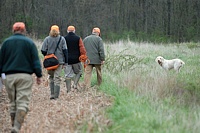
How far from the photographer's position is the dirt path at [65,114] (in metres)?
6.39

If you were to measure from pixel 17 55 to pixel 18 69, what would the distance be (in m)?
0.26

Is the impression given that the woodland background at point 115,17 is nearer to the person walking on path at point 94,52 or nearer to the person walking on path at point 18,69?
the person walking on path at point 94,52

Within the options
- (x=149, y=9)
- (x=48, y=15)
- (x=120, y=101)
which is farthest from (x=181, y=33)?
(x=120, y=101)

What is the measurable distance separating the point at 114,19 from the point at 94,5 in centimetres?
348

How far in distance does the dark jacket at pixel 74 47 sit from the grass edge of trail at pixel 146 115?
8.39ft

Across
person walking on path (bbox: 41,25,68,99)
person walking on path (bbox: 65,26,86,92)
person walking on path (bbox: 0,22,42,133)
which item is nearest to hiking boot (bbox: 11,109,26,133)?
person walking on path (bbox: 0,22,42,133)

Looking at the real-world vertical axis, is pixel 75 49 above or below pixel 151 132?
above

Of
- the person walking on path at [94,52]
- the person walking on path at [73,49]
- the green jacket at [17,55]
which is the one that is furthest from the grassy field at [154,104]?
the green jacket at [17,55]

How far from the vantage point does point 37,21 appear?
43406 millimetres

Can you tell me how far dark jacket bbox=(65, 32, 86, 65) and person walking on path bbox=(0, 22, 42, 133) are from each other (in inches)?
149

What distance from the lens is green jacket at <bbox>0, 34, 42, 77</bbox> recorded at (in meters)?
6.59

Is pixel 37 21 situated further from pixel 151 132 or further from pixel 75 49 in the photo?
pixel 151 132

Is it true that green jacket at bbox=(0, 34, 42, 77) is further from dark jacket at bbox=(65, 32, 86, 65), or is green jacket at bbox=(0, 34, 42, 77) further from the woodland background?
the woodland background

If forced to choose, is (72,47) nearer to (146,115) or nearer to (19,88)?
(19,88)
